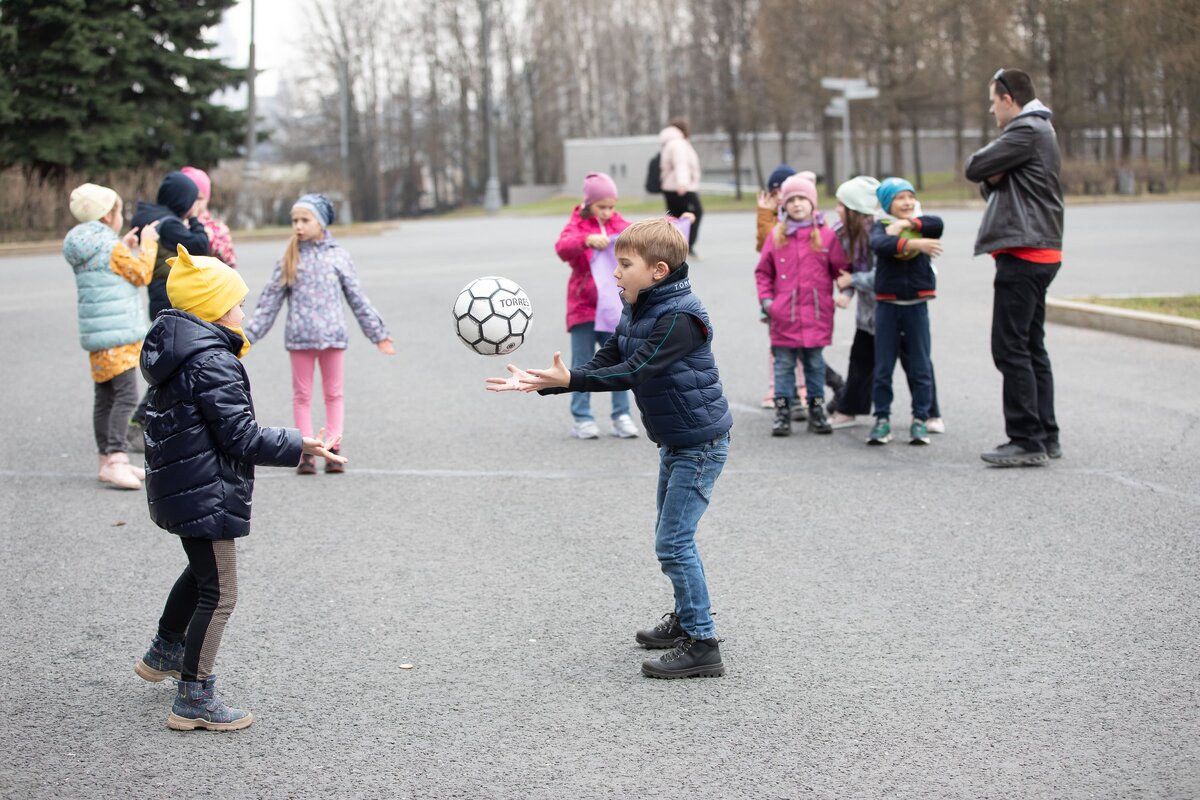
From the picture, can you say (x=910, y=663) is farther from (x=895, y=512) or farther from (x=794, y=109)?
(x=794, y=109)

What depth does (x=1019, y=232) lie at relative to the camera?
314 inches

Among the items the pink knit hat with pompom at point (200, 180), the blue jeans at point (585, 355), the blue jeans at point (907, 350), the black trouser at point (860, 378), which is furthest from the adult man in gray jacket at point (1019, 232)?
the pink knit hat with pompom at point (200, 180)

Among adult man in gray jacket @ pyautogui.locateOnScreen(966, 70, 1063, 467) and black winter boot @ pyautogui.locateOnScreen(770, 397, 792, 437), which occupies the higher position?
adult man in gray jacket @ pyautogui.locateOnScreen(966, 70, 1063, 467)

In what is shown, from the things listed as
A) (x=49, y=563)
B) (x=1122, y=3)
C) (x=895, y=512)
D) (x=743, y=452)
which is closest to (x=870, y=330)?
(x=743, y=452)

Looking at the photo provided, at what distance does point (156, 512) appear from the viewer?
448cm

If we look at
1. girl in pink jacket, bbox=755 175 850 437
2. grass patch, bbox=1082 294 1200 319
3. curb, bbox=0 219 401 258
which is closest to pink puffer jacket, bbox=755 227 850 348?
girl in pink jacket, bbox=755 175 850 437

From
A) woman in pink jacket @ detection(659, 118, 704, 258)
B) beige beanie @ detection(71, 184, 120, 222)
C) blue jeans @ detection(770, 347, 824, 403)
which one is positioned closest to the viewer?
beige beanie @ detection(71, 184, 120, 222)

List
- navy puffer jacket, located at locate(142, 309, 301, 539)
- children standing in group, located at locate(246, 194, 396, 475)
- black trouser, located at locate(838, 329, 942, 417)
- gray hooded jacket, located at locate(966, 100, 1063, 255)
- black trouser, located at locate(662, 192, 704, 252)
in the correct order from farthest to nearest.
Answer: black trouser, located at locate(662, 192, 704, 252) → black trouser, located at locate(838, 329, 942, 417) → children standing in group, located at locate(246, 194, 396, 475) → gray hooded jacket, located at locate(966, 100, 1063, 255) → navy puffer jacket, located at locate(142, 309, 301, 539)

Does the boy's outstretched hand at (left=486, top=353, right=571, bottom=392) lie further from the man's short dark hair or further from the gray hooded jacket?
the man's short dark hair

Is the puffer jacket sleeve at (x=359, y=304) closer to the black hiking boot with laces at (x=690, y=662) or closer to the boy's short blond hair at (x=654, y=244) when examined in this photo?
the boy's short blond hair at (x=654, y=244)

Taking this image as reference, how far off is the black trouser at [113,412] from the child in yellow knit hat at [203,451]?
3899mm

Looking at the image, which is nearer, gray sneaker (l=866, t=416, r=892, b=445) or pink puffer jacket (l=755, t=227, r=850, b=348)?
gray sneaker (l=866, t=416, r=892, b=445)

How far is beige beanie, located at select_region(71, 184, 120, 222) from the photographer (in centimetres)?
818

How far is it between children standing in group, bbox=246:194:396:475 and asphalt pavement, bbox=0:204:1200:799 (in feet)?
2.11
